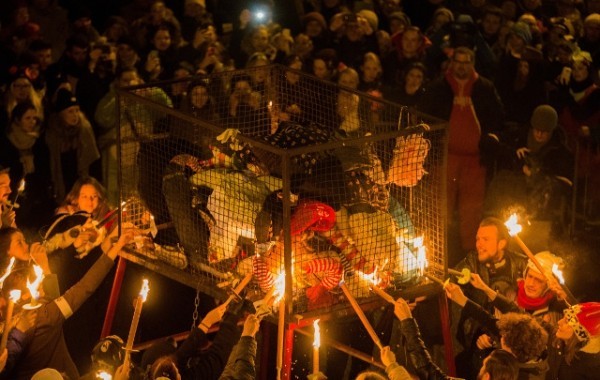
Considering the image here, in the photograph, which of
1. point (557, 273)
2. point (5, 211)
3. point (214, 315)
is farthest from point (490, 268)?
point (5, 211)

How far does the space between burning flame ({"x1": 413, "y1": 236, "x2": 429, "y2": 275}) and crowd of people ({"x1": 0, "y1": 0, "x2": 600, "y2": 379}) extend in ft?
0.88

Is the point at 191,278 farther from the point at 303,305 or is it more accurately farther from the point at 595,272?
the point at 595,272

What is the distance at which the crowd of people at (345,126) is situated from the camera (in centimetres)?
589

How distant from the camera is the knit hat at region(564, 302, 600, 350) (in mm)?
5895

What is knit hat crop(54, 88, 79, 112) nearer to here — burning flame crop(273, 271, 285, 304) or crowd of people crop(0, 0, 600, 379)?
crowd of people crop(0, 0, 600, 379)

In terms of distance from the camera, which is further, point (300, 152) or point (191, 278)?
point (191, 278)

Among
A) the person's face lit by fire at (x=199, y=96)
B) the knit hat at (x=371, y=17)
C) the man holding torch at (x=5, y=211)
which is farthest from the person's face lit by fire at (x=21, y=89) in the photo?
the knit hat at (x=371, y=17)

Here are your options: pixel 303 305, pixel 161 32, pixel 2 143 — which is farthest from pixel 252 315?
pixel 161 32

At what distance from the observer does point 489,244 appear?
6762 millimetres

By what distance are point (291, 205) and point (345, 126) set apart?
1.99 m

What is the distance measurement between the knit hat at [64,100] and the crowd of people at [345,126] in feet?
0.06

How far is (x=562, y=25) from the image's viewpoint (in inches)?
429

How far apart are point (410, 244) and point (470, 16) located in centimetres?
667

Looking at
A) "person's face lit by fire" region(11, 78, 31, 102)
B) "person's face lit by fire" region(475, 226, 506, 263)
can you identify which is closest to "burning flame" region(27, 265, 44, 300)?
"person's face lit by fire" region(475, 226, 506, 263)
